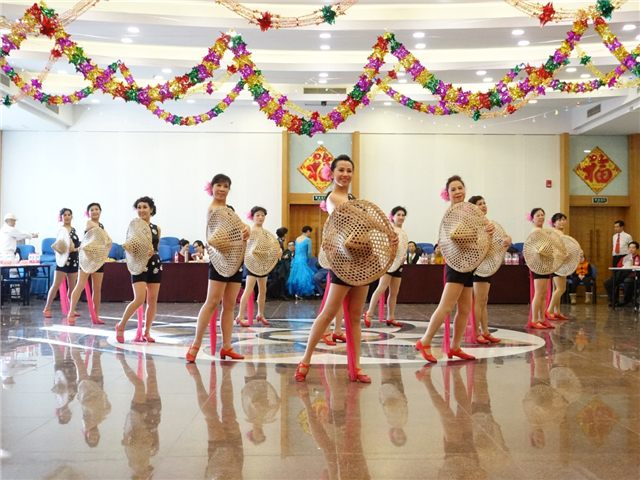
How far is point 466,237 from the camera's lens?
17.6 feet

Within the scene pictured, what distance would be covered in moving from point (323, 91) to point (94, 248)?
925cm

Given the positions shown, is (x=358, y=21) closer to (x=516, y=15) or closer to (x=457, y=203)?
(x=516, y=15)

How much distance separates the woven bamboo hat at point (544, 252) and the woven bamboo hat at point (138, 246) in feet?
15.8

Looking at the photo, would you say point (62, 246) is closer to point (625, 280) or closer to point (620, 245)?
point (625, 280)

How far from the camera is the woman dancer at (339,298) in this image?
4.58m

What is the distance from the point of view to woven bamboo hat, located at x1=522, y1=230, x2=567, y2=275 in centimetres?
848

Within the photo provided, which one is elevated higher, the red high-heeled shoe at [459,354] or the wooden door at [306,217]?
the wooden door at [306,217]

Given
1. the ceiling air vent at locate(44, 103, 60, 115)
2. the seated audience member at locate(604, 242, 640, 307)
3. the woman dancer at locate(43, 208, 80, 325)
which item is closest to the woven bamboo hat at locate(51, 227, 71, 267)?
the woman dancer at locate(43, 208, 80, 325)

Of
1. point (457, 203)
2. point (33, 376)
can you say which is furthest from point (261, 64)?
point (33, 376)

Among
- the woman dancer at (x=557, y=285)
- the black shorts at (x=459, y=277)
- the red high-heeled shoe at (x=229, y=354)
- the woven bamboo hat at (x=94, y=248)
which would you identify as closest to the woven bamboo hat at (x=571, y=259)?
the woman dancer at (x=557, y=285)

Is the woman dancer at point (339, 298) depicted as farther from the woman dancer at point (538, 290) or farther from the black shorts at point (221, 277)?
the woman dancer at point (538, 290)

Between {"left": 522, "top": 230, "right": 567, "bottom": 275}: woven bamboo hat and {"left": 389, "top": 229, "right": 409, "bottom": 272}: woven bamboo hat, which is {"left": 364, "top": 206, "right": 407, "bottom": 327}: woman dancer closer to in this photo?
{"left": 389, "top": 229, "right": 409, "bottom": 272}: woven bamboo hat

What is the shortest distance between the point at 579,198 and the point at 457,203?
43.7 feet

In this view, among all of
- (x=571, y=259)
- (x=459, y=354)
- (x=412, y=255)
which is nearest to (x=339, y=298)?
(x=459, y=354)
